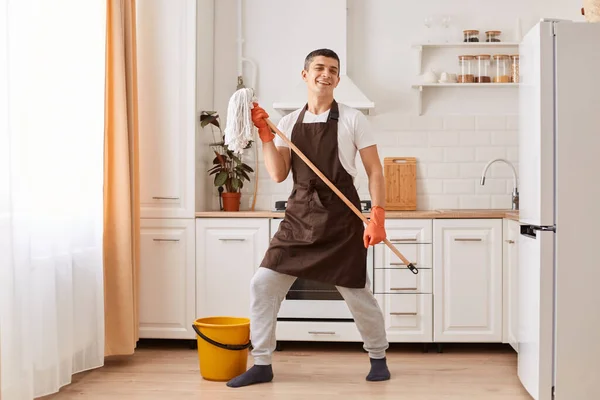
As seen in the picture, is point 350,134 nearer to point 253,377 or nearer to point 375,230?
point 375,230

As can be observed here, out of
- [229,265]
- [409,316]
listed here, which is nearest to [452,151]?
[409,316]

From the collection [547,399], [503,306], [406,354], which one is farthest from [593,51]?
[406,354]

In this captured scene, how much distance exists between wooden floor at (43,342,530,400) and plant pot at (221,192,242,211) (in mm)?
846

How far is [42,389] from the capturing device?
121 inches

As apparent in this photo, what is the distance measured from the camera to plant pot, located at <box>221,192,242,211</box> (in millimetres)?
4426

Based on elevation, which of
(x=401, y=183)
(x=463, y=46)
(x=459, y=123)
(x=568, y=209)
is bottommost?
(x=568, y=209)

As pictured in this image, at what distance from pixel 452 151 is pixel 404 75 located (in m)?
0.57

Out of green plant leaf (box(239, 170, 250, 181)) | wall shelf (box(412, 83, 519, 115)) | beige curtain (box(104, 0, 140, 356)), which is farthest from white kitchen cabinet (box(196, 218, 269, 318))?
wall shelf (box(412, 83, 519, 115))

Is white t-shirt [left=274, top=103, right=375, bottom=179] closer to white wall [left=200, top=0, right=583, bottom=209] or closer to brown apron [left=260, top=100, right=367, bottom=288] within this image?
brown apron [left=260, top=100, right=367, bottom=288]

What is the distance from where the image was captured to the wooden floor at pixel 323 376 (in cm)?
327

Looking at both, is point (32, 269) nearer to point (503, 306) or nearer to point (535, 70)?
point (535, 70)

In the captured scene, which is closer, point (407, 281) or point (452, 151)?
point (407, 281)

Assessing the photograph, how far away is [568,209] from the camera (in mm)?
2846

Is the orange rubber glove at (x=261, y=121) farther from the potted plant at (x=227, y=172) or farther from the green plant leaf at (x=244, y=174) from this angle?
the green plant leaf at (x=244, y=174)
